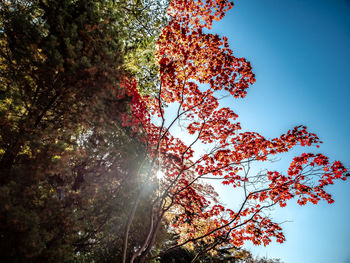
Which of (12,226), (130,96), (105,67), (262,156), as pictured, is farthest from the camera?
(262,156)

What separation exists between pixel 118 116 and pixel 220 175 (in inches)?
172

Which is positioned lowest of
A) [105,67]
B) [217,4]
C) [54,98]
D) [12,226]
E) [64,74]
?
[12,226]

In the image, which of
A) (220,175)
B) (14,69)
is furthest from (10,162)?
(220,175)

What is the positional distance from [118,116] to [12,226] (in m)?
3.18

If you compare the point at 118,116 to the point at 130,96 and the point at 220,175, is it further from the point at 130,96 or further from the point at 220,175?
the point at 220,175

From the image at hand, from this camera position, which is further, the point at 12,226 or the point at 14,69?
the point at 14,69

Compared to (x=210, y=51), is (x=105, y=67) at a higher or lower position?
lower

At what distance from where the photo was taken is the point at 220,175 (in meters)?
6.64

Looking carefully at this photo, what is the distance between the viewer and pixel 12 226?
9.46ft

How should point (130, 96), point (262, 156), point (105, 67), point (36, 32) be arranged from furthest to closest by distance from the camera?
point (262, 156) → point (130, 96) → point (105, 67) → point (36, 32)

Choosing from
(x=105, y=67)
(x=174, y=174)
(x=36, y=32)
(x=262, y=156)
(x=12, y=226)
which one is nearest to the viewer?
(x=12, y=226)

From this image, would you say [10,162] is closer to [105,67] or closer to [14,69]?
[14,69]

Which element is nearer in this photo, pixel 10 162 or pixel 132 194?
pixel 10 162

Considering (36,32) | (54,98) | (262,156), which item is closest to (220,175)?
(262,156)
